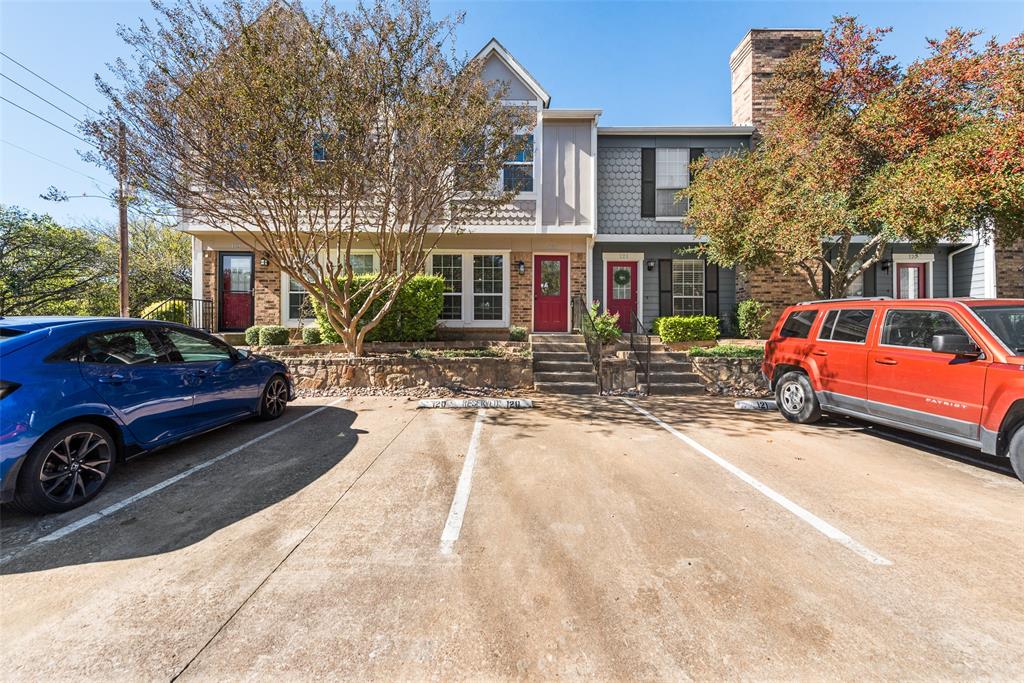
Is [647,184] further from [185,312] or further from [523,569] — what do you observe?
[185,312]

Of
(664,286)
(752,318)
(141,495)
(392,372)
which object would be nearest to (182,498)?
(141,495)

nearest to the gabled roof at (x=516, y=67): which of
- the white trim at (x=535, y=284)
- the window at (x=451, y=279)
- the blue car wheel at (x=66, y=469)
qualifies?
the white trim at (x=535, y=284)

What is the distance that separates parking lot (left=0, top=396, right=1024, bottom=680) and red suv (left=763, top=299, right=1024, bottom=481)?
1.80 feet

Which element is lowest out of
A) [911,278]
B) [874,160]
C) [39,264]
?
[911,278]

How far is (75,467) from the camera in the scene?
3.54 meters

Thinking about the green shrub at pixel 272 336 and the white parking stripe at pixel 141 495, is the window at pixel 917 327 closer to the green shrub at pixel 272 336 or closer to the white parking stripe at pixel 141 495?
the white parking stripe at pixel 141 495

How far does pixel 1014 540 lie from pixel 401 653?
442cm

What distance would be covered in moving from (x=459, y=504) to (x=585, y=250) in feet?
32.8

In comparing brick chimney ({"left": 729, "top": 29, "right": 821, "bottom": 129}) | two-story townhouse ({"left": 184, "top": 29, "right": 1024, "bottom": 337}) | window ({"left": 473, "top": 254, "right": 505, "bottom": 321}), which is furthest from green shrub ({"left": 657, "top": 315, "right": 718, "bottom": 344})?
brick chimney ({"left": 729, "top": 29, "right": 821, "bottom": 129})

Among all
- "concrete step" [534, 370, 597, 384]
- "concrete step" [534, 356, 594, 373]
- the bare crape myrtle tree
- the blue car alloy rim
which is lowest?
the blue car alloy rim

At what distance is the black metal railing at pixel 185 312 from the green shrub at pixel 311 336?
3338 mm

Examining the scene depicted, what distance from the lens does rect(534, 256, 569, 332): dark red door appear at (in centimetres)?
1236

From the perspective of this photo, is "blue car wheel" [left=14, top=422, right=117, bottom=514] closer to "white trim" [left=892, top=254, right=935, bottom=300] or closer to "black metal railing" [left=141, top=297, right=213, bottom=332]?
"black metal railing" [left=141, top=297, right=213, bottom=332]

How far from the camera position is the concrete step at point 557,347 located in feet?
33.2
